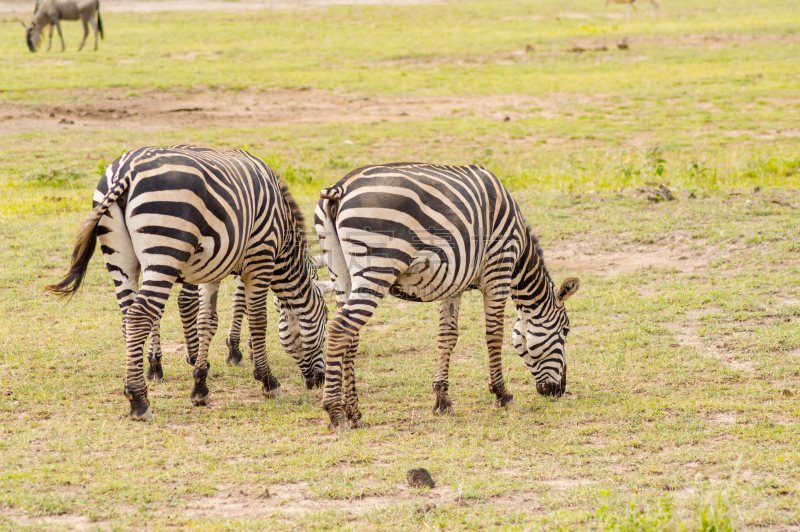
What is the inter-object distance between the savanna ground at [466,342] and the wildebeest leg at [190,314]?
0.26 metres

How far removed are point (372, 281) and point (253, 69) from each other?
81.0ft

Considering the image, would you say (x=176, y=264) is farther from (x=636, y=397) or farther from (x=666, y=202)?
(x=666, y=202)

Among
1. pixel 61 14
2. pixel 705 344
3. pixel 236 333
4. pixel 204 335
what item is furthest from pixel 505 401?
pixel 61 14

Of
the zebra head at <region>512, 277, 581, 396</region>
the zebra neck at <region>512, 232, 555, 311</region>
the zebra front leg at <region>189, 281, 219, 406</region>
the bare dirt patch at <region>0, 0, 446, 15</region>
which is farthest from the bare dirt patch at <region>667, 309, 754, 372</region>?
the bare dirt patch at <region>0, 0, 446, 15</region>

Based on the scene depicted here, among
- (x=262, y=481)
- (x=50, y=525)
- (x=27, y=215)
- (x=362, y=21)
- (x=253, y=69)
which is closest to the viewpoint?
(x=50, y=525)

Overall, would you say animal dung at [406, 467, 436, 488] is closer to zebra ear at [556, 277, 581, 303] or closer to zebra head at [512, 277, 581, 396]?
zebra head at [512, 277, 581, 396]

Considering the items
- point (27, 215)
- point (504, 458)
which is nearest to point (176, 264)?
point (504, 458)

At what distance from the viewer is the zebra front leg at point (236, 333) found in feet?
27.7

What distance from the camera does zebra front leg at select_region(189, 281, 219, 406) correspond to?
7.02 m

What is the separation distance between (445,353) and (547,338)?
1108mm

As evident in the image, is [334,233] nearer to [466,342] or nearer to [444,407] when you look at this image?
[444,407]

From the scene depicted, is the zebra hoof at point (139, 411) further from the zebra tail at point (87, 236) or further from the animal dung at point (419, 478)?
the animal dung at point (419, 478)

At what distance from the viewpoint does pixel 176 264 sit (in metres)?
6.16

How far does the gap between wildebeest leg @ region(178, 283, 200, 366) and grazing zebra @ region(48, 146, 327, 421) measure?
469 mm
